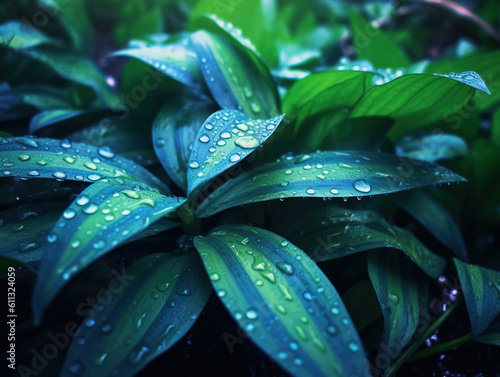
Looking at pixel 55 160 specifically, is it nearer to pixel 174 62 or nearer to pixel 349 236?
pixel 174 62

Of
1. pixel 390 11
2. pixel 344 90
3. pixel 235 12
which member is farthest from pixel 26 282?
pixel 390 11

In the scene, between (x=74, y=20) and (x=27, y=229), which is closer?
(x=27, y=229)

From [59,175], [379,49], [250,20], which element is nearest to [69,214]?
[59,175]

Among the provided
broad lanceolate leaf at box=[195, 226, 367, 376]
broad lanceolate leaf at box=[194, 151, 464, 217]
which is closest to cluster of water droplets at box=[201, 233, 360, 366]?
broad lanceolate leaf at box=[195, 226, 367, 376]

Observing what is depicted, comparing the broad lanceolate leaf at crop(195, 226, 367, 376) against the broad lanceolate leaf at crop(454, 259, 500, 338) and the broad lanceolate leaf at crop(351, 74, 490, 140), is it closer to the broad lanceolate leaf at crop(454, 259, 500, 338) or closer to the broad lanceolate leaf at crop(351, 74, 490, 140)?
the broad lanceolate leaf at crop(454, 259, 500, 338)

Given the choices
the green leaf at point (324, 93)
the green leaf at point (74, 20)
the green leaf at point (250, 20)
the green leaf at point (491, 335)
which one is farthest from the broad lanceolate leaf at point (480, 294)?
the green leaf at point (74, 20)

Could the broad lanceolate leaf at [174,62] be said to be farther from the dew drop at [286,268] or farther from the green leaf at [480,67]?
the green leaf at [480,67]

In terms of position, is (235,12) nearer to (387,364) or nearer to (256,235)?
(256,235)
